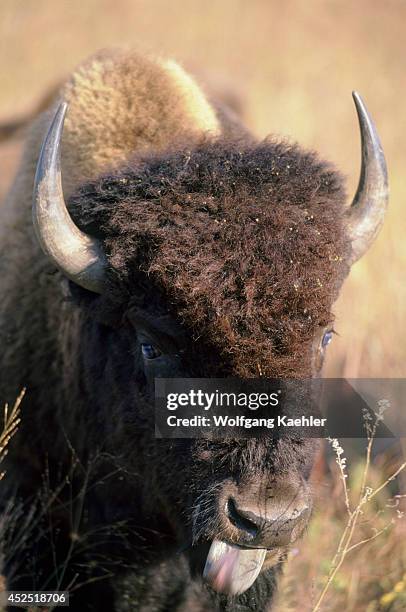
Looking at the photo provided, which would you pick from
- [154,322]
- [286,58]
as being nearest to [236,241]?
[154,322]

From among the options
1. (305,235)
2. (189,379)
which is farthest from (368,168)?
(189,379)

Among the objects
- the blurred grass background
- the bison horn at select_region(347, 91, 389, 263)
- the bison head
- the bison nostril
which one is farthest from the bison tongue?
the blurred grass background

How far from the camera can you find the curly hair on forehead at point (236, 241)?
2926 mm

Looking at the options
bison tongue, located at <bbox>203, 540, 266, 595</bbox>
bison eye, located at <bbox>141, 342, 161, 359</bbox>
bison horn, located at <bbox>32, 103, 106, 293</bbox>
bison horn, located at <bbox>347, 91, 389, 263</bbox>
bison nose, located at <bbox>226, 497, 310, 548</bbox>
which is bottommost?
bison tongue, located at <bbox>203, 540, 266, 595</bbox>

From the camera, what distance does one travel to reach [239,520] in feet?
9.17

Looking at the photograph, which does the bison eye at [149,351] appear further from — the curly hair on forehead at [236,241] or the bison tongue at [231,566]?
the bison tongue at [231,566]

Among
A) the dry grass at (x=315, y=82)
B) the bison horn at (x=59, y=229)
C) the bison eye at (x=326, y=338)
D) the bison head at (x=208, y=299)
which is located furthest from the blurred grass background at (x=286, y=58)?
the bison horn at (x=59, y=229)

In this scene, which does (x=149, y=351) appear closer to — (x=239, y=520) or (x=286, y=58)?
(x=239, y=520)

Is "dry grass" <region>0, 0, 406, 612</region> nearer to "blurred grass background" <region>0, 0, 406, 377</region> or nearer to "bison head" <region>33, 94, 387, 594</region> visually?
"blurred grass background" <region>0, 0, 406, 377</region>

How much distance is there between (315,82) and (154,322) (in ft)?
36.8

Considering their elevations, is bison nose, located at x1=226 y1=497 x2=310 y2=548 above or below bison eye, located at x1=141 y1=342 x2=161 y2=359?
below

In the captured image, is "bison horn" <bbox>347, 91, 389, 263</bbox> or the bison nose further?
"bison horn" <bbox>347, 91, 389, 263</bbox>

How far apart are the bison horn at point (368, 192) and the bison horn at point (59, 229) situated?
1209mm

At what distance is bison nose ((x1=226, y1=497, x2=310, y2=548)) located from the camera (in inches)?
108
